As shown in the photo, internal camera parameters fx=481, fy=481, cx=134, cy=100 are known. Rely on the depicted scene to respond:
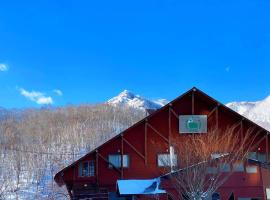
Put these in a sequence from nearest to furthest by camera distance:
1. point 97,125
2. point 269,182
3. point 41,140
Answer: point 269,182 < point 41,140 < point 97,125

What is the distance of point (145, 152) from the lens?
28.3m

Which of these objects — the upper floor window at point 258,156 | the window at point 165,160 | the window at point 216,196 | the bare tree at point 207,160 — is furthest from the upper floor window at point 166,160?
the upper floor window at point 258,156

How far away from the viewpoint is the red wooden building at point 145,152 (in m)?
27.7

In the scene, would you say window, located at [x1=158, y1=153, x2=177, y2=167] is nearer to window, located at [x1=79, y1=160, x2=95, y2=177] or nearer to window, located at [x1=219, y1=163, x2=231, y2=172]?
window, located at [x1=219, y1=163, x2=231, y2=172]

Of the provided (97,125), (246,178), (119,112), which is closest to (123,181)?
(246,178)

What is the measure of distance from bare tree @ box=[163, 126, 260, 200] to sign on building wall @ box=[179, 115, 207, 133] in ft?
1.45

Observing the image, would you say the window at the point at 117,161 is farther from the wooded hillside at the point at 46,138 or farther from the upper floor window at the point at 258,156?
the wooded hillside at the point at 46,138

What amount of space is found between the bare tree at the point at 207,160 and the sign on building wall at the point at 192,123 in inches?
17.3

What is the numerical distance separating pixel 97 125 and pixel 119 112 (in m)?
12.5

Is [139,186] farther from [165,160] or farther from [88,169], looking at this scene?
[88,169]

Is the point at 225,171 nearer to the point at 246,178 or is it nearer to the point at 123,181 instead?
the point at 246,178

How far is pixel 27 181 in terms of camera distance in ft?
234

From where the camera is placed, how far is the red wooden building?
90.9 ft

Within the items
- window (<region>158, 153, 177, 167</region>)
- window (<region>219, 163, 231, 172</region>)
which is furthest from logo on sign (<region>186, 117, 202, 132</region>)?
window (<region>219, 163, 231, 172</region>)
